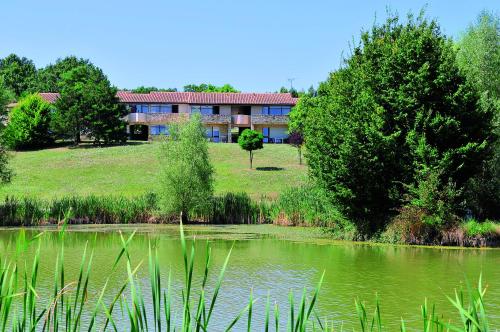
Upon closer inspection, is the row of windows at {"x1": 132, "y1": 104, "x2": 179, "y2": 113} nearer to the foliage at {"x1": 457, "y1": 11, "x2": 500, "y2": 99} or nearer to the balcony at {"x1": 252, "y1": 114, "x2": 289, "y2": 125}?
the balcony at {"x1": 252, "y1": 114, "x2": 289, "y2": 125}

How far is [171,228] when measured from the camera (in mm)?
34562

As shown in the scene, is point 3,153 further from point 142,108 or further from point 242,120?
point 242,120

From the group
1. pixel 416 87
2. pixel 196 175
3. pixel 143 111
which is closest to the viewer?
pixel 416 87

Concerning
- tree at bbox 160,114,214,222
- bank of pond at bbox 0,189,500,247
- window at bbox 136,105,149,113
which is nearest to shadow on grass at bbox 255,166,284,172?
bank of pond at bbox 0,189,500,247

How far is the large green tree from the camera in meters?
28.3

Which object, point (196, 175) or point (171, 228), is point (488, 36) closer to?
point (196, 175)

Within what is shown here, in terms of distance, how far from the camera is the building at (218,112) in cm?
8044

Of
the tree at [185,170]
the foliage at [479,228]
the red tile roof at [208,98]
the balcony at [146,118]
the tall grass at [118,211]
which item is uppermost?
the red tile roof at [208,98]

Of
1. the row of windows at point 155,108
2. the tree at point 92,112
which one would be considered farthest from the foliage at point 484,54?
the row of windows at point 155,108

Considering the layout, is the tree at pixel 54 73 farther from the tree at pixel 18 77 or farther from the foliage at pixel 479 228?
the foliage at pixel 479 228

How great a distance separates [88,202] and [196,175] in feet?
18.4

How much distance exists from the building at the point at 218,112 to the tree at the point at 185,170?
135 feet

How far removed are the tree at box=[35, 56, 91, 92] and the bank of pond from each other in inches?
2863

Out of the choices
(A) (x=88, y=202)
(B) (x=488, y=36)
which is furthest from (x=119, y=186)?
(B) (x=488, y=36)
